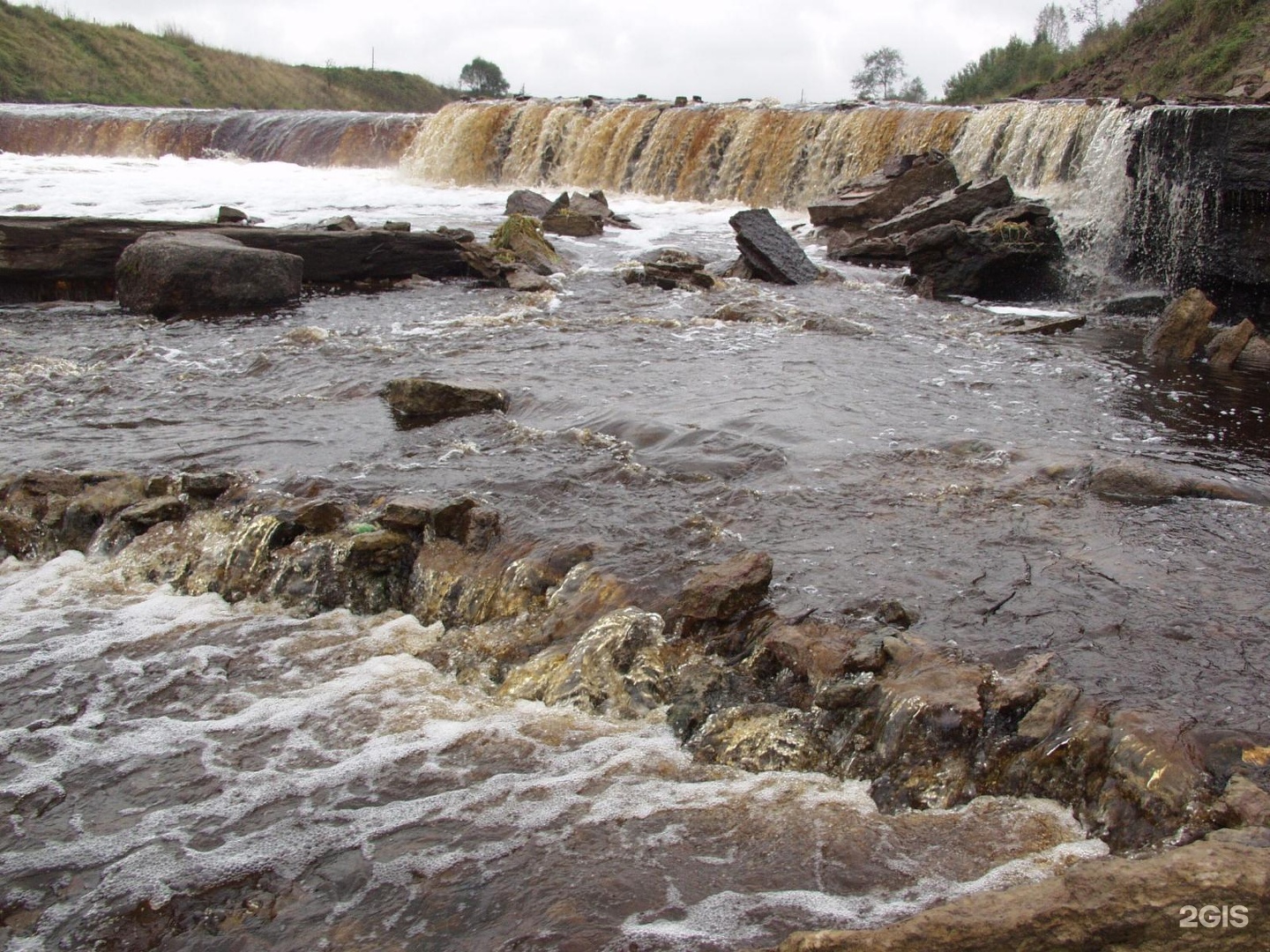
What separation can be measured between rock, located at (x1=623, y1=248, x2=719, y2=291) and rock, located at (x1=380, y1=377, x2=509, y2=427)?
5.11 metres

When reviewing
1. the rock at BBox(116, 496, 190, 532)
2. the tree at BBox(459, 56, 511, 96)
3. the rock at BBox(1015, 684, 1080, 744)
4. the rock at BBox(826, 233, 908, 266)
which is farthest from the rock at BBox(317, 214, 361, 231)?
the tree at BBox(459, 56, 511, 96)

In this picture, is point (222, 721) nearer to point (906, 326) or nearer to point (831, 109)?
point (906, 326)

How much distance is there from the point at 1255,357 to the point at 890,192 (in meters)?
7.73

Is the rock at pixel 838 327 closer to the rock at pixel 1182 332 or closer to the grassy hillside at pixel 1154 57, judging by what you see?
the rock at pixel 1182 332

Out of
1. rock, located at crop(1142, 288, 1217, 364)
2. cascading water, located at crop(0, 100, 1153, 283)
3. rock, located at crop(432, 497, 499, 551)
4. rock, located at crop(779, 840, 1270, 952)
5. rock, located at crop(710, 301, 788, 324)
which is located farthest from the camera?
cascading water, located at crop(0, 100, 1153, 283)

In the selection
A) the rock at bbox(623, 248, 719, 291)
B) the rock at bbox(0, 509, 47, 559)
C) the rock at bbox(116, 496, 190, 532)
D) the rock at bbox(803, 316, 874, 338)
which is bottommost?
the rock at bbox(0, 509, 47, 559)

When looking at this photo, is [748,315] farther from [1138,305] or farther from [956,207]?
[956,207]

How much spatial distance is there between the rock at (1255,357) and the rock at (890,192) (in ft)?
23.9

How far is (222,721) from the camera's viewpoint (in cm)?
338

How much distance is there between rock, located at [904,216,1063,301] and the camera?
11539 mm

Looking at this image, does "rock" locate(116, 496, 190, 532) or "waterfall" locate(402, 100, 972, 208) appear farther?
"waterfall" locate(402, 100, 972, 208)

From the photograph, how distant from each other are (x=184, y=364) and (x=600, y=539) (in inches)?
191

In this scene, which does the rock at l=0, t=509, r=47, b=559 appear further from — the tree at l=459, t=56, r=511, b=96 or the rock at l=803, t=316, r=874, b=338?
the tree at l=459, t=56, r=511, b=96

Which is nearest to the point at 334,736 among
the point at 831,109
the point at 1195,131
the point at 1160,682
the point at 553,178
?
the point at 1160,682
